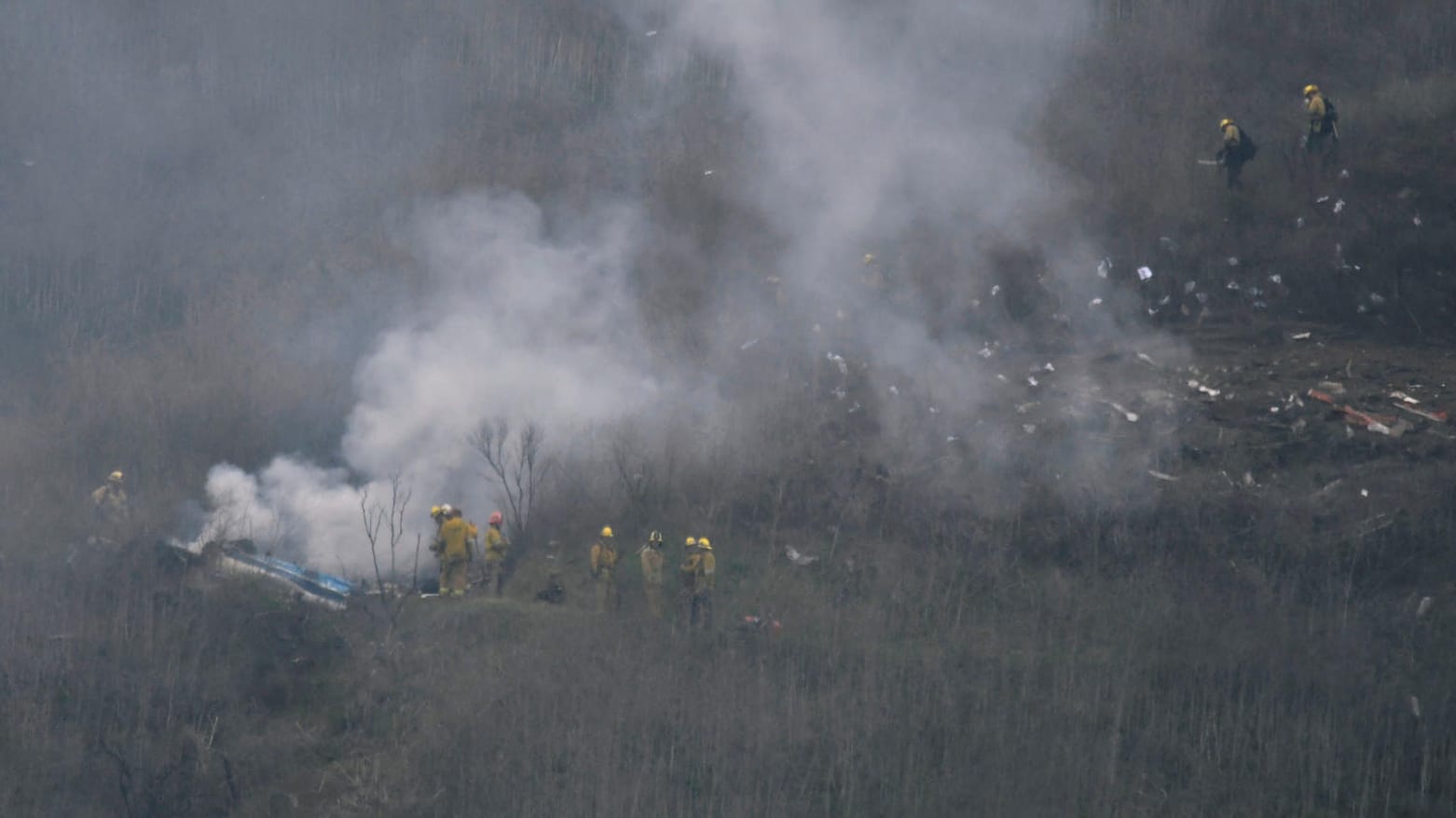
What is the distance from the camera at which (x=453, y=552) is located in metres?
13.1

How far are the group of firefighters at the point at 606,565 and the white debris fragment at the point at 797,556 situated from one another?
849 millimetres

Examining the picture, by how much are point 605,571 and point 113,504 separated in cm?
566

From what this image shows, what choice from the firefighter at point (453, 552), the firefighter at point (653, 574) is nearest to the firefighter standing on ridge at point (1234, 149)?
the firefighter at point (653, 574)

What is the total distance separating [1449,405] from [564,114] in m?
14.3

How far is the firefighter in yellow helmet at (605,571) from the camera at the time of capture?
13.0 metres

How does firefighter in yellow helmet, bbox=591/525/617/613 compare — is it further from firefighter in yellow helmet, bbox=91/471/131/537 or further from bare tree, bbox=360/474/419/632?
firefighter in yellow helmet, bbox=91/471/131/537

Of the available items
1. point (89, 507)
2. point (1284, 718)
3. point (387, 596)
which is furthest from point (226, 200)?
point (1284, 718)

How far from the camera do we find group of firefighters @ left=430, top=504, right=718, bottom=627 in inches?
505

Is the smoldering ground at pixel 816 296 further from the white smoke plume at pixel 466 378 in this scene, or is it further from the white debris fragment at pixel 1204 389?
the white debris fragment at pixel 1204 389

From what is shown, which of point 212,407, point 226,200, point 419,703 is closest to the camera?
point 419,703

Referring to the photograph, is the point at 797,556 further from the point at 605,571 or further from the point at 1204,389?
the point at 1204,389

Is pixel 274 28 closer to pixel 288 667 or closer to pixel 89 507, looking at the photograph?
pixel 89 507

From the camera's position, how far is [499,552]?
13344 millimetres

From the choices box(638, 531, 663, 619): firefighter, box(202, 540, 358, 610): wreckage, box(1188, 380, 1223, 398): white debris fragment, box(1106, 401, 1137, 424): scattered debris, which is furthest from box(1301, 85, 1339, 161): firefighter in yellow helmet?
box(202, 540, 358, 610): wreckage
